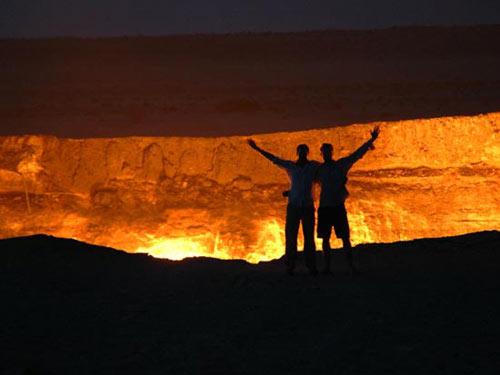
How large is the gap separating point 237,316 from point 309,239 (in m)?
2.45

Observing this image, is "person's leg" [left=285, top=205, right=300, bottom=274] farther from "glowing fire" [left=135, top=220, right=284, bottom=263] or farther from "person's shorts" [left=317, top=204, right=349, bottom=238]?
"glowing fire" [left=135, top=220, right=284, bottom=263]

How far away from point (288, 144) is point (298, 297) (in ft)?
35.4

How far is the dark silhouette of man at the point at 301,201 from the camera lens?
35.7ft

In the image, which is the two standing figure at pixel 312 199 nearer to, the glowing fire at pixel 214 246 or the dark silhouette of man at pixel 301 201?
the dark silhouette of man at pixel 301 201

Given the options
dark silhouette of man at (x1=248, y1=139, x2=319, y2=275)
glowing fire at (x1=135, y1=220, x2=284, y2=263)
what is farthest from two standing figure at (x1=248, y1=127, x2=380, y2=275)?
glowing fire at (x1=135, y1=220, x2=284, y2=263)

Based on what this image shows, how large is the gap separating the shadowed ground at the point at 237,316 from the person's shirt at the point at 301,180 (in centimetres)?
85

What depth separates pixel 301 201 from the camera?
11.0 metres

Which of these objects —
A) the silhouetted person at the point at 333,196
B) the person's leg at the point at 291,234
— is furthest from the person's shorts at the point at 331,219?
the person's leg at the point at 291,234

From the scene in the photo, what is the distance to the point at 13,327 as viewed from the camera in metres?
8.49

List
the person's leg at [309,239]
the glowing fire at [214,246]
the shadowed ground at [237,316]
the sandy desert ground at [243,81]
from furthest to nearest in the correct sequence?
the sandy desert ground at [243,81] < the glowing fire at [214,246] < the person's leg at [309,239] < the shadowed ground at [237,316]

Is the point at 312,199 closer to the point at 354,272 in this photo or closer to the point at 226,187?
the point at 354,272

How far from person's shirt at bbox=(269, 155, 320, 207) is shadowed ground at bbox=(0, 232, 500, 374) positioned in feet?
2.79

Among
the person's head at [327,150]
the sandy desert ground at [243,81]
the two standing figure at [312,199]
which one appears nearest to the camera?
the person's head at [327,150]

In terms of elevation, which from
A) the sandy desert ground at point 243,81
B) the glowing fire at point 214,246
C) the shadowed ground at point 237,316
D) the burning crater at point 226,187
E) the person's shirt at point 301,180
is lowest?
the shadowed ground at point 237,316
